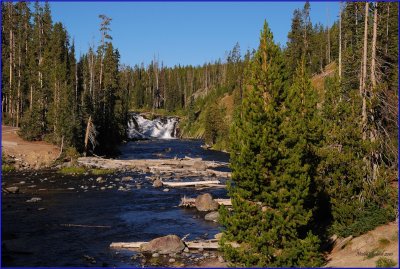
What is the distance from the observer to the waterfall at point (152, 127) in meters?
111

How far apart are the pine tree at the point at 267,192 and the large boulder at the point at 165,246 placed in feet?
19.0

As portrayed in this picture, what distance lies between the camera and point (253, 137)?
690 inches

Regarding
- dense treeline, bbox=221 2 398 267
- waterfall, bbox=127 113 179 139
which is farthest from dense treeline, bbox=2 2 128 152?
dense treeline, bbox=221 2 398 267

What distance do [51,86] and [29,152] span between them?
44.0 ft

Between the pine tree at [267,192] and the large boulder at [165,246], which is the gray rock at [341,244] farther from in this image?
the large boulder at [165,246]

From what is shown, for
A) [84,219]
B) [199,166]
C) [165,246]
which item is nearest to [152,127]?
[199,166]

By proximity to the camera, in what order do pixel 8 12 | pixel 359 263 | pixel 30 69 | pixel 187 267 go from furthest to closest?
pixel 8 12 < pixel 30 69 < pixel 187 267 < pixel 359 263

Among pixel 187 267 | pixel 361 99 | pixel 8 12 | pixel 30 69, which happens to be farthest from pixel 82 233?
pixel 8 12

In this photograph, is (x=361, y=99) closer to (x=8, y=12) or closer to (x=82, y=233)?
(x=82, y=233)

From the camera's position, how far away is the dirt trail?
48.9 meters

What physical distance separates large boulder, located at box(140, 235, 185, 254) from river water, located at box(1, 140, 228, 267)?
1017mm

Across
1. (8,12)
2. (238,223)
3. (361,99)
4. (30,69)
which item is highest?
(8,12)

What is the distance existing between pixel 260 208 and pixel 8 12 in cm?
7331

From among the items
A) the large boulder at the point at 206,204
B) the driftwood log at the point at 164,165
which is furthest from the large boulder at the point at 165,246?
the driftwood log at the point at 164,165
